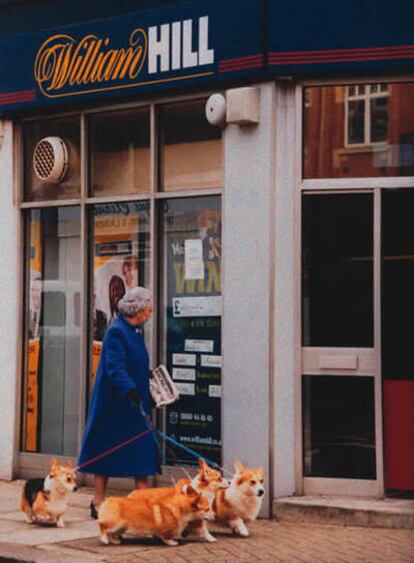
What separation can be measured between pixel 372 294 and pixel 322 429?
1224 millimetres

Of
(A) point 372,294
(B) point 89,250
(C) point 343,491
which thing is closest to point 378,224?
(A) point 372,294

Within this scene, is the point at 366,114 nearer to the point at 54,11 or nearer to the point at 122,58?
the point at 122,58

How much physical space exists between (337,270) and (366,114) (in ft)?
4.38

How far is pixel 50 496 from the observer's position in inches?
369

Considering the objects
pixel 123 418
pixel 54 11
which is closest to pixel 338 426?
pixel 123 418

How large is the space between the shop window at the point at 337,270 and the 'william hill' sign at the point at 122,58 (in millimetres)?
1647

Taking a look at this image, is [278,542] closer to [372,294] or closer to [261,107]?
[372,294]

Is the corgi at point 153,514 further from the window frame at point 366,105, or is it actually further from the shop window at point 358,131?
the window frame at point 366,105

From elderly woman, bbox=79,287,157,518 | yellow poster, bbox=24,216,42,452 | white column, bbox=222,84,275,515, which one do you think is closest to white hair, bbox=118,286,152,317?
elderly woman, bbox=79,287,157,518

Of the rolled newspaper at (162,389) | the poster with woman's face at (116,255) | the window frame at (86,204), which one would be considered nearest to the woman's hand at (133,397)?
the rolled newspaper at (162,389)

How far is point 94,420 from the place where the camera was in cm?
980

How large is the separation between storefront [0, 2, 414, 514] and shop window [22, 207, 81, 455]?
1.34 ft

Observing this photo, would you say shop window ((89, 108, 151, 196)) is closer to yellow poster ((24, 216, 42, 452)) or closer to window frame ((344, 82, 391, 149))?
yellow poster ((24, 216, 42, 452))

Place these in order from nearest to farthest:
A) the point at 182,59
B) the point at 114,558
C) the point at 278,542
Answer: the point at 114,558 → the point at 278,542 → the point at 182,59
